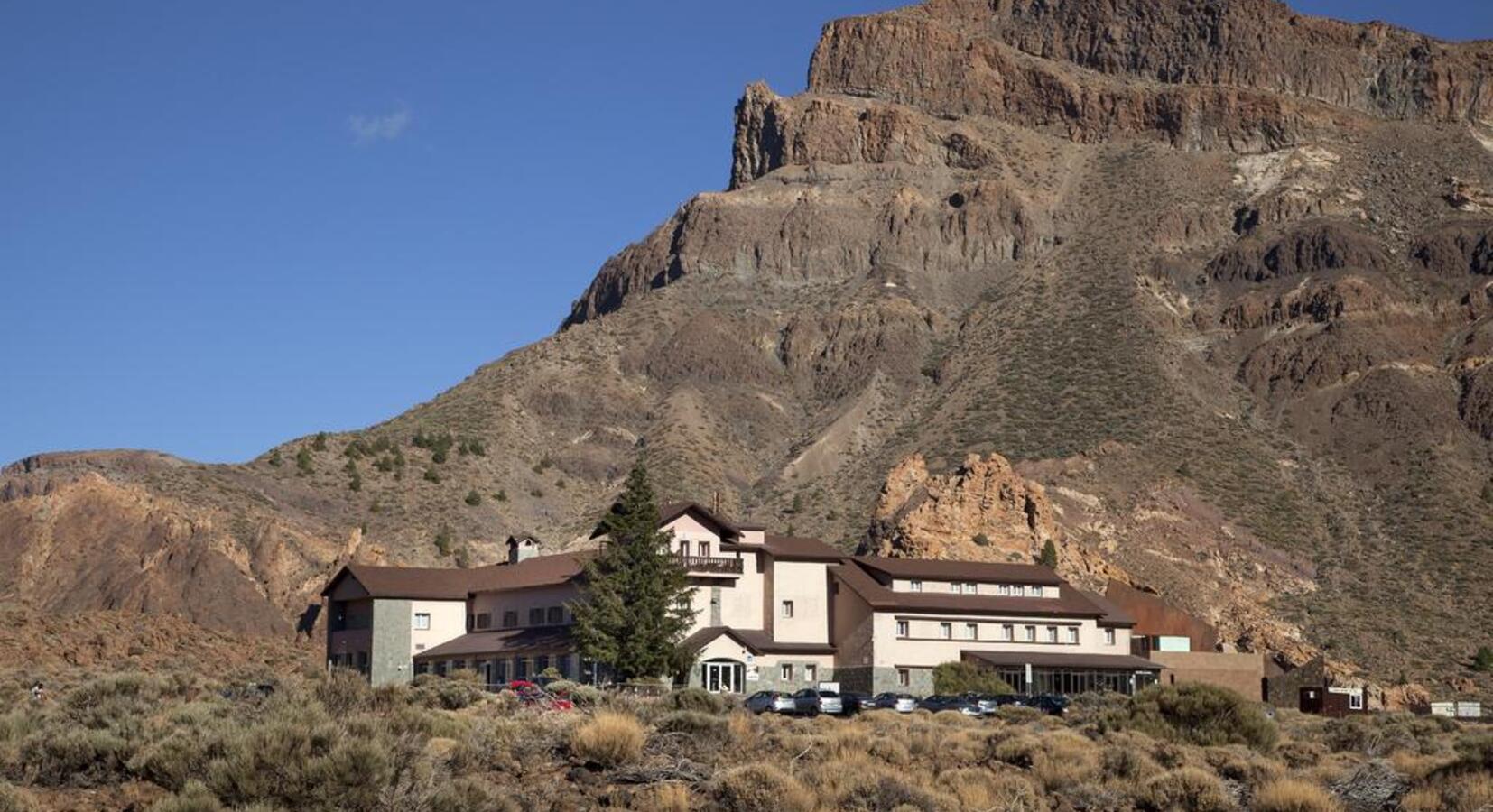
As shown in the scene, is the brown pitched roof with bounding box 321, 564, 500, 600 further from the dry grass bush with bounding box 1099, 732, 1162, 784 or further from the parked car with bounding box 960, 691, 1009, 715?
the dry grass bush with bounding box 1099, 732, 1162, 784

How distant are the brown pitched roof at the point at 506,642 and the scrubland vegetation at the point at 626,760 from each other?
2846 centimetres

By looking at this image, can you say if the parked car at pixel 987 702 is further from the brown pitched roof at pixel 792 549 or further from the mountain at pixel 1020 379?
the mountain at pixel 1020 379

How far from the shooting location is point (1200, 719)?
1690 inches

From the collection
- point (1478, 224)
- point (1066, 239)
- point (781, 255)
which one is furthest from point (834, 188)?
point (1478, 224)

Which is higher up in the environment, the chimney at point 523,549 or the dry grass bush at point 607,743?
the chimney at point 523,549

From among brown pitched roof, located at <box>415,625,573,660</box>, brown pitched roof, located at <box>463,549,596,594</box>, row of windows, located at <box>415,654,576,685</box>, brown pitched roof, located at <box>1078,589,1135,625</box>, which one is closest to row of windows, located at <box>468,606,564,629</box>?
brown pitched roof, located at <box>415,625,573,660</box>

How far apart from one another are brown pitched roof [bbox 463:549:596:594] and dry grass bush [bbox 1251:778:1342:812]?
47.6 m

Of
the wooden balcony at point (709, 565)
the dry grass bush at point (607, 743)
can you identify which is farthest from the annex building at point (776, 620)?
the dry grass bush at point (607, 743)

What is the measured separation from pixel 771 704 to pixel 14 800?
109ft

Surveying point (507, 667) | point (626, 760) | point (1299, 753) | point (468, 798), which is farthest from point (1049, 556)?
point (468, 798)

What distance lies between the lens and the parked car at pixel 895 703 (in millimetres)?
55875

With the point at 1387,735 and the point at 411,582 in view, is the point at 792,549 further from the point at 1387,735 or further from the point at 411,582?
the point at 1387,735

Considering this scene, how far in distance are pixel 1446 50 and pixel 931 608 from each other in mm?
146717

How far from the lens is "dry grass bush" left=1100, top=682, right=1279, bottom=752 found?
41844mm
